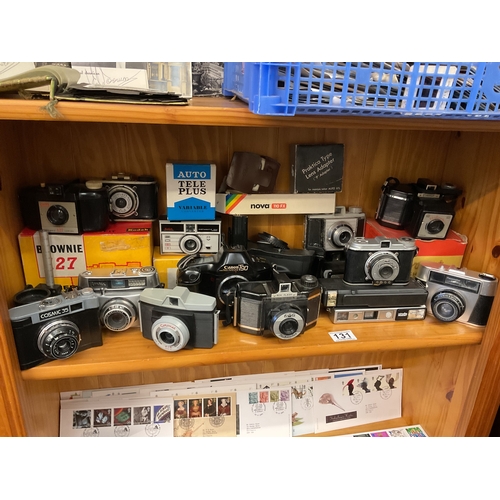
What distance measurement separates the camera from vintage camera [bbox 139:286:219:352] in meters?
0.68

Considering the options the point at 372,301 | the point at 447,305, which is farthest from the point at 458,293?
the point at 372,301

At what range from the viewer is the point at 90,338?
0.69m

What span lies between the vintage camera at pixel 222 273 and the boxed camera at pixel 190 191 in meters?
0.09

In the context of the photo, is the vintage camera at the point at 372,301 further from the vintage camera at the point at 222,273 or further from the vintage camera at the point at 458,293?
the vintage camera at the point at 222,273

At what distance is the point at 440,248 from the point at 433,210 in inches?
3.5

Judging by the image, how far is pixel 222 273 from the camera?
2.48ft

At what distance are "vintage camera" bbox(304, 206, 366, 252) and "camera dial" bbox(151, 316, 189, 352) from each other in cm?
36

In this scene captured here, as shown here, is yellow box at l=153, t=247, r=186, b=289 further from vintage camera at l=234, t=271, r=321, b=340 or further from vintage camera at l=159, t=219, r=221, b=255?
vintage camera at l=234, t=271, r=321, b=340

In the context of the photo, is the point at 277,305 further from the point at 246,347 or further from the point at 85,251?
the point at 85,251

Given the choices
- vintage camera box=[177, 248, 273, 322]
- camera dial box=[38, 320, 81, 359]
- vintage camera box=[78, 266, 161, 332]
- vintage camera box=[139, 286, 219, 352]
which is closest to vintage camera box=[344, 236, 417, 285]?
vintage camera box=[177, 248, 273, 322]

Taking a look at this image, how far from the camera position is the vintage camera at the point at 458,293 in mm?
750

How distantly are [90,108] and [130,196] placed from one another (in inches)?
10.4

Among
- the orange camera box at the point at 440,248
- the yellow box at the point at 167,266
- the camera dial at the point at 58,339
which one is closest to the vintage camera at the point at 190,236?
the yellow box at the point at 167,266

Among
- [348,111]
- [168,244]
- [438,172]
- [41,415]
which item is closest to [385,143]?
[438,172]
